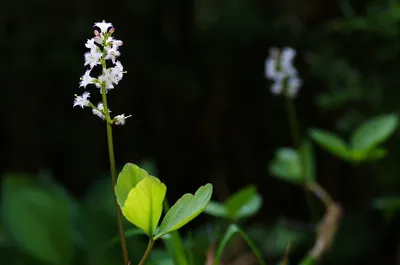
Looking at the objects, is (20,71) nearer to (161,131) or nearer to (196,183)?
(161,131)

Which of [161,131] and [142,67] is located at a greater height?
[142,67]

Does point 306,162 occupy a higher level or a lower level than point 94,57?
lower

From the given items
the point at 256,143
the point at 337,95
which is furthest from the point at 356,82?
the point at 256,143

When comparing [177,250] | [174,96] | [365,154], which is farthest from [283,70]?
[174,96]

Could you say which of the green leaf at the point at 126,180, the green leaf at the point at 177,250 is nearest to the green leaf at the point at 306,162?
the green leaf at the point at 177,250

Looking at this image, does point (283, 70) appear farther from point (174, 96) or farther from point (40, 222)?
point (174, 96)

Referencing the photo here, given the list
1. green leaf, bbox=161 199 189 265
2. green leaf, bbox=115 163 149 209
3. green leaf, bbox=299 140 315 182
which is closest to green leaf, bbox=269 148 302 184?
green leaf, bbox=299 140 315 182
